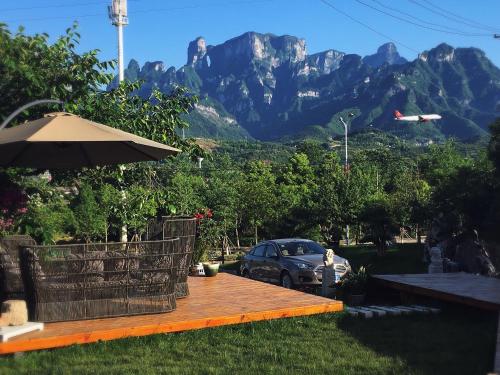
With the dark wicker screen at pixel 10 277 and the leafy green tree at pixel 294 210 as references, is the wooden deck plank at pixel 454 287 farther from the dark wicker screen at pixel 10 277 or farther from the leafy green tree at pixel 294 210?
the leafy green tree at pixel 294 210

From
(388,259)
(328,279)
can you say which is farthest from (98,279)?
(388,259)

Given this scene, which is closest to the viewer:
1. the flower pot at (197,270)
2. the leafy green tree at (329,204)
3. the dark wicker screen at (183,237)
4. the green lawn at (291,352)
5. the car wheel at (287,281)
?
the green lawn at (291,352)

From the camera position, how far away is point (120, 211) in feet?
35.6

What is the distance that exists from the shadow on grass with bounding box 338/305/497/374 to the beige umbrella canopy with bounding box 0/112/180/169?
3.22 meters

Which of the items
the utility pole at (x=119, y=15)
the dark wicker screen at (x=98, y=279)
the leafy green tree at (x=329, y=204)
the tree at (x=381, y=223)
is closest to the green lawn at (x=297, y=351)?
the dark wicker screen at (x=98, y=279)

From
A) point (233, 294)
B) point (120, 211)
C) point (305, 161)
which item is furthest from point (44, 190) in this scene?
point (305, 161)

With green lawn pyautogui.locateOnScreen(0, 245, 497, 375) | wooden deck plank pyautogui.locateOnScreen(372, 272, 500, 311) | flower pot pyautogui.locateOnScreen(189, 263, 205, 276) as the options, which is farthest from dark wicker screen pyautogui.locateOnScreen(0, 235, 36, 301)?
wooden deck plank pyautogui.locateOnScreen(372, 272, 500, 311)

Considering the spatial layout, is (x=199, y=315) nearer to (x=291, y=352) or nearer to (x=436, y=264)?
(x=291, y=352)

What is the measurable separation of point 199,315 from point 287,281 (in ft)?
20.9

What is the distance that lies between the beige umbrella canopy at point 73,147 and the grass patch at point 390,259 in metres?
13.1

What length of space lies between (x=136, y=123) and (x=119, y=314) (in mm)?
4344

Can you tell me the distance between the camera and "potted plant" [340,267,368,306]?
30.4 ft

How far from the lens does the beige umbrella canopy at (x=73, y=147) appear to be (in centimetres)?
615

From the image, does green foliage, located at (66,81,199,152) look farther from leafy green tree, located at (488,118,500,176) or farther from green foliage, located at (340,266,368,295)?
leafy green tree, located at (488,118,500,176)
